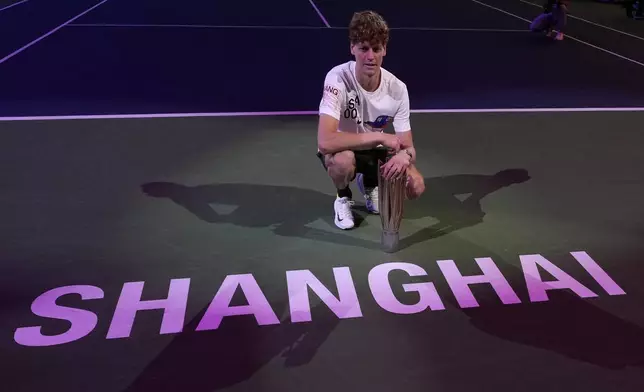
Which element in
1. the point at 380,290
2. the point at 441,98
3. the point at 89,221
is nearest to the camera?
the point at 380,290

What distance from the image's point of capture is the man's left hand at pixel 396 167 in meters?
3.24

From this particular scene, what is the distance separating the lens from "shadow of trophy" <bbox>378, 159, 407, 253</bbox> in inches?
131

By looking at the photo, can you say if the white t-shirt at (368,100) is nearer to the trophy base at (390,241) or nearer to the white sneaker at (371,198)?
the white sneaker at (371,198)

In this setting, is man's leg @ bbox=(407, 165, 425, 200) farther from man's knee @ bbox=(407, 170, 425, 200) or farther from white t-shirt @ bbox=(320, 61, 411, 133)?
white t-shirt @ bbox=(320, 61, 411, 133)

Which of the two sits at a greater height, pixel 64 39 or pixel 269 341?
pixel 64 39

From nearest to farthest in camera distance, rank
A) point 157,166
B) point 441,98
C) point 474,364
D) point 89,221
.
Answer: point 474,364 → point 89,221 → point 157,166 → point 441,98

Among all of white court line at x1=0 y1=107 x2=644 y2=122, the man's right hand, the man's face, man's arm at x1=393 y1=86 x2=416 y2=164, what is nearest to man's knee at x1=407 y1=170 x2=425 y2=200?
the man's right hand

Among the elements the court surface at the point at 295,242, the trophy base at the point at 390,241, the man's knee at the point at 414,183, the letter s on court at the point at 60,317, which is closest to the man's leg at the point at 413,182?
the man's knee at the point at 414,183

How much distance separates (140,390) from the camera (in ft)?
8.06

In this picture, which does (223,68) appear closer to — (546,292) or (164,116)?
(164,116)

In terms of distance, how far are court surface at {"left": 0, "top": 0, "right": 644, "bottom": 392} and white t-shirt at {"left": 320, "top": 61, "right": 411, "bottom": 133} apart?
27.2 inches

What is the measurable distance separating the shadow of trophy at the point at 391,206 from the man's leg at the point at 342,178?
0.28 m

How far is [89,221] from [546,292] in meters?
2.78

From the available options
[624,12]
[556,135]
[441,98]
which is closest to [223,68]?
[441,98]
